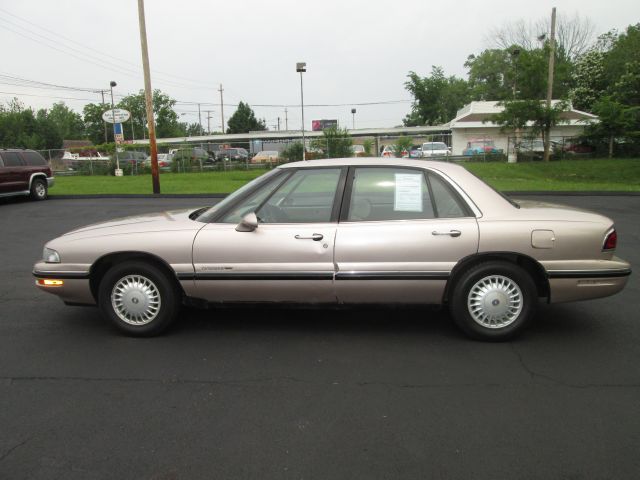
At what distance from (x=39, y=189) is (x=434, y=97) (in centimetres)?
5349

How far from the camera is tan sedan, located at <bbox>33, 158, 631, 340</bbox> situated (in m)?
4.10

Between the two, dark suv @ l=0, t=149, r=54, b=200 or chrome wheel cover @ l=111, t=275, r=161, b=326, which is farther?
dark suv @ l=0, t=149, r=54, b=200

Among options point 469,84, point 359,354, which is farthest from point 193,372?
point 469,84

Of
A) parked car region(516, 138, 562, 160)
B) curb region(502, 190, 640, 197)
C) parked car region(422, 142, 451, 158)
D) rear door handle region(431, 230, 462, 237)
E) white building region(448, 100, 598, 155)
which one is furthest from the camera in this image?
white building region(448, 100, 598, 155)

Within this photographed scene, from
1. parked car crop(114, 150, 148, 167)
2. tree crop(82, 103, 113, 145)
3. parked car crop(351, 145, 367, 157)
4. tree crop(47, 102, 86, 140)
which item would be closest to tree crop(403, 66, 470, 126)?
parked car crop(351, 145, 367, 157)

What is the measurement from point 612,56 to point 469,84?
30.5 metres

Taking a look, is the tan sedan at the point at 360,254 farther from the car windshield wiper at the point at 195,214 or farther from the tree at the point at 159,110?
the tree at the point at 159,110

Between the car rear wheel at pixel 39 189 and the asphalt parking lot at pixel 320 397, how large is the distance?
13.4 meters

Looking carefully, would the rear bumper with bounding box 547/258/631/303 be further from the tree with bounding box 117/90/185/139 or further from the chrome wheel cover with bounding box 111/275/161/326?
the tree with bounding box 117/90/185/139

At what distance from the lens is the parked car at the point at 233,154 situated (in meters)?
34.1

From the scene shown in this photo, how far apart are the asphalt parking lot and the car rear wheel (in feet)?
43.9

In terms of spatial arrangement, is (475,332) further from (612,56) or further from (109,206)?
(612,56)

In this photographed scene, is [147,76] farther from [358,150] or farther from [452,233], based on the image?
[358,150]

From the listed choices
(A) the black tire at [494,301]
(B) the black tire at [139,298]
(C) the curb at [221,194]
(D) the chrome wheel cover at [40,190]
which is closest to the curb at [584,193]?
(C) the curb at [221,194]
